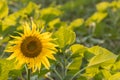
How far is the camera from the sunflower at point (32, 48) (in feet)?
5.82

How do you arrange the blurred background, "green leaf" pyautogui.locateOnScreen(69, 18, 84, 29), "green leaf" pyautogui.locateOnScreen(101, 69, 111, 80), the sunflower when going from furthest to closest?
"green leaf" pyautogui.locateOnScreen(69, 18, 84, 29) < the blurred background < "green leaf" pyautogui.locateOnScreen(101, 69, 111, 80) < the sunflower

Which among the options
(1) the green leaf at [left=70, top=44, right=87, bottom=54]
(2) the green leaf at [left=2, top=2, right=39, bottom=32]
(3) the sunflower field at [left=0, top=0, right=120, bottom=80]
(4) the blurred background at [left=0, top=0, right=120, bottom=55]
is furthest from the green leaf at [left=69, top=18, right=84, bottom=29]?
(1) the green leaf at [left=70, top=44, right=87, bottom=54]

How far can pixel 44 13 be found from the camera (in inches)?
116

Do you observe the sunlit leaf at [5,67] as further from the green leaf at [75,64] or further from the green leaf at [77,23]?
the green leaf at [77,23]

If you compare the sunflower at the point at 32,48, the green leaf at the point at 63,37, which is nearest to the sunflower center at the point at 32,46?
the sunflower at the point at 32,48

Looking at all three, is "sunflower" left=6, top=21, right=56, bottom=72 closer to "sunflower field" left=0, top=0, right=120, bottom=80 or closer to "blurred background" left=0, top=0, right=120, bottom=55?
"sunflower field" left=0, top=0, right=120, bottom=80

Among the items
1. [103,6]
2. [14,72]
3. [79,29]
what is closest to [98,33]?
[79,29]

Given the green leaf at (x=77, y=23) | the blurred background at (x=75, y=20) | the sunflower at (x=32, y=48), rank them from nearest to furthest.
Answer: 1. the sunflower at (x=32, y=48)
2. the blurred background at (x=75, y=20)
3. the green leaf at (x=77, y=23)

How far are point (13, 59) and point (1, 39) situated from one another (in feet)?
1.06

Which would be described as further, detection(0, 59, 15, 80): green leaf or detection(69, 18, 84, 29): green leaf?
detection(69, 18, 84, 29): green leaf

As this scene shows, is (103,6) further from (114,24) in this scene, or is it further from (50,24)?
(50,24)

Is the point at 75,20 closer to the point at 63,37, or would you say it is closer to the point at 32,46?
the point at 63,37

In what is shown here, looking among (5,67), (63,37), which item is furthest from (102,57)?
(5,67)

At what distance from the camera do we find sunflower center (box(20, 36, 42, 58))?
1779 millimetres
